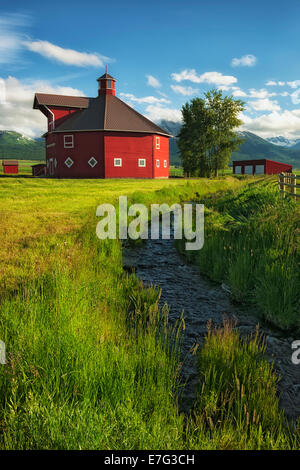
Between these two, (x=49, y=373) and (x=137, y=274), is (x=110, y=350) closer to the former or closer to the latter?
(x=49, y=373)

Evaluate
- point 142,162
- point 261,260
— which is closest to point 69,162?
point 142,162

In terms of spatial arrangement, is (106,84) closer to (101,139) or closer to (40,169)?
(101,139)

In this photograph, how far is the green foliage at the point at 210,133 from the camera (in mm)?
46219

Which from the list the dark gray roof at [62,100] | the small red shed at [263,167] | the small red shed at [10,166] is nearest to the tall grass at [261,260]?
the dark gray roof at [62,100]

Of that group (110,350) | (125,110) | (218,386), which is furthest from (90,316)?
(125,110)

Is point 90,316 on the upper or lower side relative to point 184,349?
upper

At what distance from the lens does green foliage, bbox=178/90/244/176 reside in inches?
1820

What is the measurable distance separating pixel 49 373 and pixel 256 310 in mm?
3834

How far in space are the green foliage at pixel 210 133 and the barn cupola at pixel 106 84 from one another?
12897mm

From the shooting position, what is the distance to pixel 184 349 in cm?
429

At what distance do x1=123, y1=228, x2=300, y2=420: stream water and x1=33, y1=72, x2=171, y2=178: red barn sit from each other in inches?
1091

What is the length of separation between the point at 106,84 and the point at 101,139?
9.01 meters

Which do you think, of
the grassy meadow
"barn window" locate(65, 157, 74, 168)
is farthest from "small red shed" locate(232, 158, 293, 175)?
the grassy meadow

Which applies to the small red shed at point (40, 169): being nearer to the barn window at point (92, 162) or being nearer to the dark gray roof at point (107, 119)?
the dark gray roof at point (107, 119)
